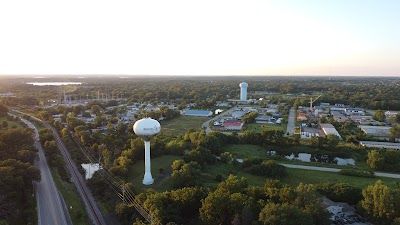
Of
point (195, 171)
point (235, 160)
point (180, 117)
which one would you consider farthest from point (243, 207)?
point (180, 117)

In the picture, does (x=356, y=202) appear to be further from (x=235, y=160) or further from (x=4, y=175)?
(x=4, y=175)

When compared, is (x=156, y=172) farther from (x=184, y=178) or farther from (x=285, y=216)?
(x=285, y=216)

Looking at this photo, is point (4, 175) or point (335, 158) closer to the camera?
point (4, 175)

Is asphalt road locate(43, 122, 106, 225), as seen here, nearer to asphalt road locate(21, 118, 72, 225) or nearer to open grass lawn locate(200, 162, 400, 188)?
asphalt road locate(21, 118, 72, 225)

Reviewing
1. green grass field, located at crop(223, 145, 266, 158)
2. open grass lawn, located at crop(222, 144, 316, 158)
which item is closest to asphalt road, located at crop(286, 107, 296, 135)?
open grass lawn, located at crop(222, 144, 316, 158)

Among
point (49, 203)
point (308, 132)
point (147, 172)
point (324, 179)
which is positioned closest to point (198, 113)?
point (308, 132)

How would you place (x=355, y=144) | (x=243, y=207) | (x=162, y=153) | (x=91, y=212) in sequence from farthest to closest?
1. (x=355, y=144)
2. (x=162, y=153)
3. (x=91, y=212)
4. (x=243, y=207)

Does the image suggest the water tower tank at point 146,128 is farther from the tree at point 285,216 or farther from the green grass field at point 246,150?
the tree at point 285,216
